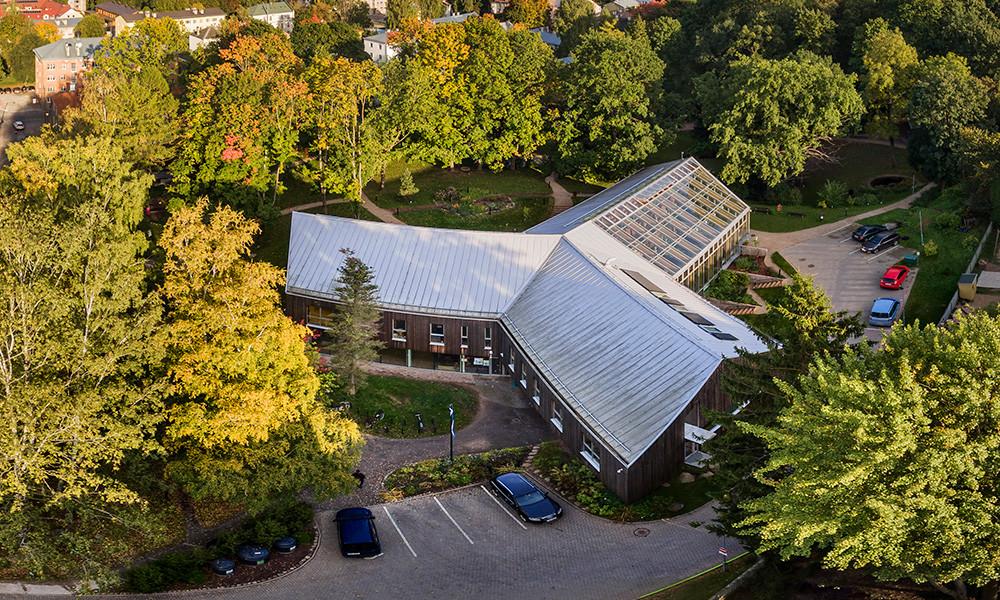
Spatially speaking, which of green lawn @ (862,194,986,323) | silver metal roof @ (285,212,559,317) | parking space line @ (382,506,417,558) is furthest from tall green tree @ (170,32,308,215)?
green lawn @ (862,194,986,323)

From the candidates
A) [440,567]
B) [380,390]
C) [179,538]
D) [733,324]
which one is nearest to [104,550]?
[179,538]

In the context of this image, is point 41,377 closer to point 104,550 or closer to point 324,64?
point 104,550

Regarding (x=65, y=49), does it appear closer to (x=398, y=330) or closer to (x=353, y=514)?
(x=398, y=330)

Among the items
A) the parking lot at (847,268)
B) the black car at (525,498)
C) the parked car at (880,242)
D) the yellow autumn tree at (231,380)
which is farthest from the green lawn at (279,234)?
the parked car at (880,242)

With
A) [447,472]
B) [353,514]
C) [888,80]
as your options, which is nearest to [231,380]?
[353,514]

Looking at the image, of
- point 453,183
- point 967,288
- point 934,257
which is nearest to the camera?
point 967,288

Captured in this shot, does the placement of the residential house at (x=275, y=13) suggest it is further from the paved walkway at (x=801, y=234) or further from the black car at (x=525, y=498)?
the black car at (x=525, y=498)

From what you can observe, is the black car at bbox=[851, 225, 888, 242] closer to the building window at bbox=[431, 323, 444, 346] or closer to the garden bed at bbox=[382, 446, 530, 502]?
the building window at bbox=[431, 323, 444, 346]
